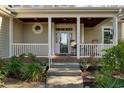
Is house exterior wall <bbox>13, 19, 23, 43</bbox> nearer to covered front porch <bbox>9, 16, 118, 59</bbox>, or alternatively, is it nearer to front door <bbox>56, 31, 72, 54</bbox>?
covered front porch <bbox>9, 16, 118, 59</bbox>

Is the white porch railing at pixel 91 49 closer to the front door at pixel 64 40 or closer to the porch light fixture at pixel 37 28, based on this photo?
the front door at pixel 64 40

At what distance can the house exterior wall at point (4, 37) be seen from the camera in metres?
17.2

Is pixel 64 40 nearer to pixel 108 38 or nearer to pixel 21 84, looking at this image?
pixel 108 38

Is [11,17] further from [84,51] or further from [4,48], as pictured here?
[84,51]

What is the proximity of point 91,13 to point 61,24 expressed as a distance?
634 centimetres

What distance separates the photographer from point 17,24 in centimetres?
2102

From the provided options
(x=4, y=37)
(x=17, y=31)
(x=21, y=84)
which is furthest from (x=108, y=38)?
(x=21, y=84)

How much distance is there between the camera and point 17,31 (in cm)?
2078

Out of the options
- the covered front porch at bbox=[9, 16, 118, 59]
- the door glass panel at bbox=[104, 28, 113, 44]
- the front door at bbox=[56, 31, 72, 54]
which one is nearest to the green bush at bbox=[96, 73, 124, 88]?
the covered front porch at bbox=[9, 16, 118, 59]

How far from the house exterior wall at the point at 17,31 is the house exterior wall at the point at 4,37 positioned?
52.2 inches

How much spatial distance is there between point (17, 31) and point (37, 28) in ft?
7.67

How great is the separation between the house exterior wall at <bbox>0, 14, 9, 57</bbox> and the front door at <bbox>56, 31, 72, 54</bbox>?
6.02m

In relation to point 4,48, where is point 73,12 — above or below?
above
